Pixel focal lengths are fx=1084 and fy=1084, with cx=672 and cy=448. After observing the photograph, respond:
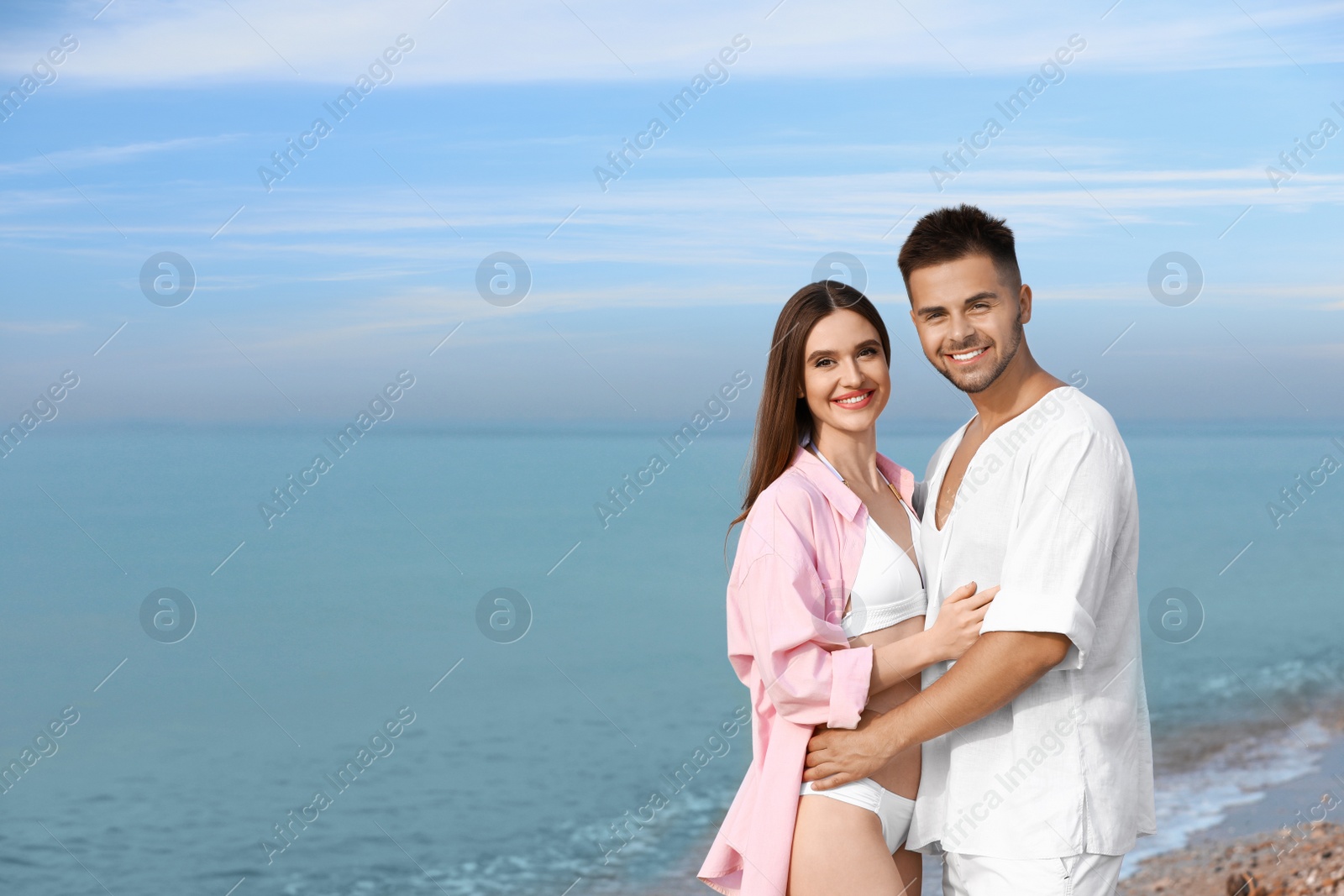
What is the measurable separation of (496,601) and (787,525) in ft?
62.2

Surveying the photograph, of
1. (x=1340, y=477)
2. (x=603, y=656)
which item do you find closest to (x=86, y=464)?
(x=603, y=656)

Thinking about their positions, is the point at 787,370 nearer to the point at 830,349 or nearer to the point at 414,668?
the point at 830,349

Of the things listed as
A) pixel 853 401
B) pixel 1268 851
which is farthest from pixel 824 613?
pixel 1268 851

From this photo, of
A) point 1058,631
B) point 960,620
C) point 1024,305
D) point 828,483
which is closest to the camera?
point 1058,631

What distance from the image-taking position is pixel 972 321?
8.38 feet

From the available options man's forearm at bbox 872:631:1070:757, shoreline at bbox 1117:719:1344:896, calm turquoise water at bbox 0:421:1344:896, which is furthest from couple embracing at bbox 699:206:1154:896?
calm turquoise water at bbox 0:421:1344:896

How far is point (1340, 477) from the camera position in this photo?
28125 mm

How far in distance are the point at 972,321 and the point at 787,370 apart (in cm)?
54

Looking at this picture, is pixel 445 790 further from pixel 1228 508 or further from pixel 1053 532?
pixel 1228 508

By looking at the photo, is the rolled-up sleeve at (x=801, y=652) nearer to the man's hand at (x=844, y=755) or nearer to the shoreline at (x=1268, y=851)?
the man's hand at (x=844, y=755)

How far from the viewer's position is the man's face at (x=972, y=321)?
2.55m

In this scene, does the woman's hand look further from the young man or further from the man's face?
the man's face

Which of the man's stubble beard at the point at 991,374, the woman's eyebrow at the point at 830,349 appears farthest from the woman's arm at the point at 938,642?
the woman's eyebrow at the point at 830,349

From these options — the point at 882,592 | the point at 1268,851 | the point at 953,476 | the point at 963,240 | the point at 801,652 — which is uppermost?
the point at 963,240
